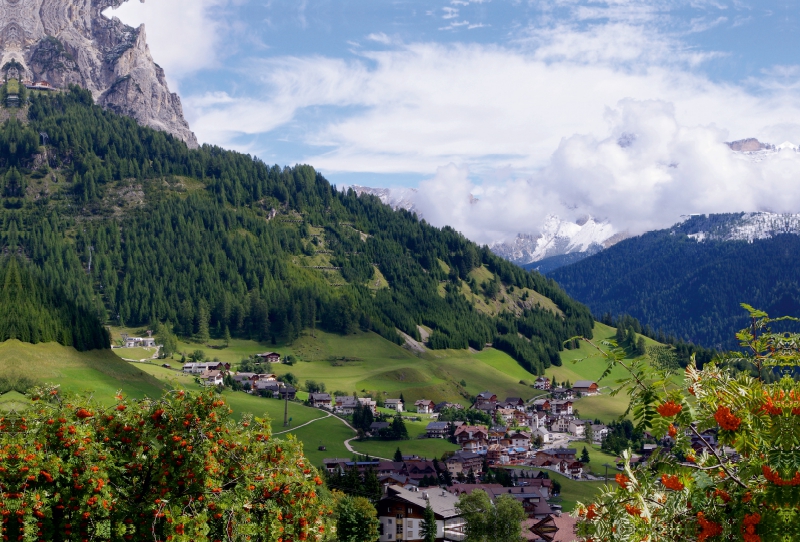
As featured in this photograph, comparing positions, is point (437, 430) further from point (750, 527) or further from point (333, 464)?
point (750, 527)

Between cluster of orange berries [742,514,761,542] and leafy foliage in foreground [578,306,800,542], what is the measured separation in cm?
2

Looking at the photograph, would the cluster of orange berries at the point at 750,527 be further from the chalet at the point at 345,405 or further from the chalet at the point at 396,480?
the chalet at the point at 345,405

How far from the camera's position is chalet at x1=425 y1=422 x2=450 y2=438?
579ft

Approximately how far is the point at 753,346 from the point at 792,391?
6.11ft

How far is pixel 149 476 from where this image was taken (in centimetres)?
2578

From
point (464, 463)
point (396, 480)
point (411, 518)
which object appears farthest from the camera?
point (464, 463)

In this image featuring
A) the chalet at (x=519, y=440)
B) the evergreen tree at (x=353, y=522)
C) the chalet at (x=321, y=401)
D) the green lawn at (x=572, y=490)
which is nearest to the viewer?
the evergreen tree at (x=353, y=522)

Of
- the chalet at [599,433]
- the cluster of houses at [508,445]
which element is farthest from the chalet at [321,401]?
the chalet at [599,433]

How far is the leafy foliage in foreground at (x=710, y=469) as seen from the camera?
483 inches

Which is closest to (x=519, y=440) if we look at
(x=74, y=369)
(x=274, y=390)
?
(x=274, y=390)

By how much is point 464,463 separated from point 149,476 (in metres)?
125

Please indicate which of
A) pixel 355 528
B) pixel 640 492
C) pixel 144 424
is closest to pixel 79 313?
pixel 355 528

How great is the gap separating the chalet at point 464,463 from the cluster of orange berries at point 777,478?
13202 cm

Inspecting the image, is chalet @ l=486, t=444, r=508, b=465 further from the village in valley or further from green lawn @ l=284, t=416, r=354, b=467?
green lawn @ l=284, t=416, r=354, b=467
